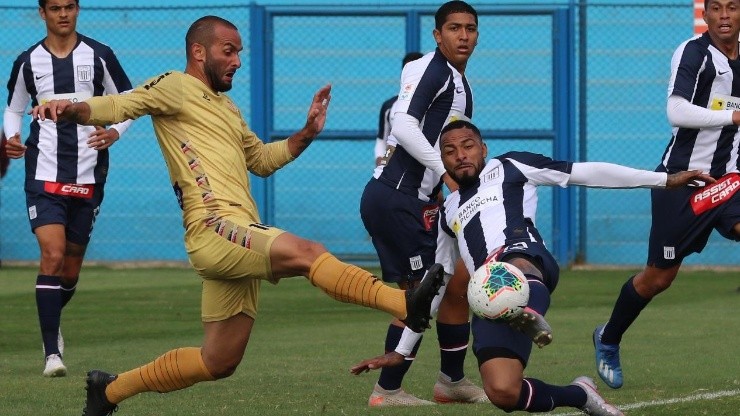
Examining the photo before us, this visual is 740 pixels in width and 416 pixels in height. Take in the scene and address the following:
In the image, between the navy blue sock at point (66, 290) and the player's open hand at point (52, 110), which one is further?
the navy blue sock at point (66, 290)

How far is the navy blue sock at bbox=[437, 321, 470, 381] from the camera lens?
874 centimetres

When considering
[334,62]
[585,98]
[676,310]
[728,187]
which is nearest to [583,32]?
[585,98]

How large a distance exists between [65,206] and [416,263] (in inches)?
109

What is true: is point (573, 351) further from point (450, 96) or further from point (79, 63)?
point (79, 63)

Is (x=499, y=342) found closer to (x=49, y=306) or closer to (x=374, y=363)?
(x=374, y=363)

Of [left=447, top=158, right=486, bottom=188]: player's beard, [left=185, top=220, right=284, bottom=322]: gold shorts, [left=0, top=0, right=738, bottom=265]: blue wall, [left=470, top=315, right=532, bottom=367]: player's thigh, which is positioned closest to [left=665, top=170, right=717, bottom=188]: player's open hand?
[left=447, top=158, right=486, bottom=188]: player's beard

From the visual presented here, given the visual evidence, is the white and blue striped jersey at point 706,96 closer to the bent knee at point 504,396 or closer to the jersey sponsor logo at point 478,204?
the jersey sponsor logo at point 478,204

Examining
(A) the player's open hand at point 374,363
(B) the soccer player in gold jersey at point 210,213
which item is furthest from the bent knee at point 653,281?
(B) the soccer player in gold jersey at point 210,213

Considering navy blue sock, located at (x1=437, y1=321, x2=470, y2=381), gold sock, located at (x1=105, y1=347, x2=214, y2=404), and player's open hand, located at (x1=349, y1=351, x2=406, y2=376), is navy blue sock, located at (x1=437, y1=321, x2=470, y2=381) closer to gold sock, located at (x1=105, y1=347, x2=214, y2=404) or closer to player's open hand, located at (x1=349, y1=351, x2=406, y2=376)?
player's open hand, located at (x1=349, y1=351, x2=406, y2=376)

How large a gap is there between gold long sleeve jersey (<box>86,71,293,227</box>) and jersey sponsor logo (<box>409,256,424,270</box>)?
5.78 ft

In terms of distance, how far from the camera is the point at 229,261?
7.04 m

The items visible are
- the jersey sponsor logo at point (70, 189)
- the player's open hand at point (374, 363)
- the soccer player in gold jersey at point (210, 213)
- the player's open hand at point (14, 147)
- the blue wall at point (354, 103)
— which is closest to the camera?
the soccer player in gold jersey at point (210, 213)

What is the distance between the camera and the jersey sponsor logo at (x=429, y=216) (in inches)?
358

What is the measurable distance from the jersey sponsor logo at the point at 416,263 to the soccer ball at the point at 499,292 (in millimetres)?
1980
